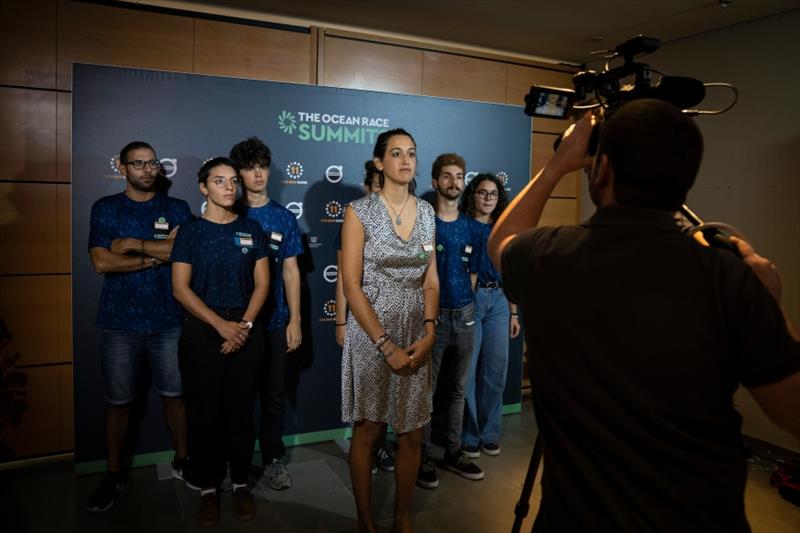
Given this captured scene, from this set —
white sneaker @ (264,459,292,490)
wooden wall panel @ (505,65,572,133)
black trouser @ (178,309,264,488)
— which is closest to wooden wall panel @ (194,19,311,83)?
wooden wall panel @ (505,65,572,133)

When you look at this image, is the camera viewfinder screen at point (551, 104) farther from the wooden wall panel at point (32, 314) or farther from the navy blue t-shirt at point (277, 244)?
the wooden wall panel at point (32, 314)

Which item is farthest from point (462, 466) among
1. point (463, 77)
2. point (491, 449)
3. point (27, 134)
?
point (27, 134)

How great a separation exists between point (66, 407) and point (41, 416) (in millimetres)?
134

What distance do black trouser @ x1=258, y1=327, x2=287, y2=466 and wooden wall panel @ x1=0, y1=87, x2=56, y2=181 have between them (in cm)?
163

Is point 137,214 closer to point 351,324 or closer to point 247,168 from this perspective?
point 247,168

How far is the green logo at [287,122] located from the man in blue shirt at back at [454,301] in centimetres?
89

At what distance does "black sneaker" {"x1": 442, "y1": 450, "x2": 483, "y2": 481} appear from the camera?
11.1 ft

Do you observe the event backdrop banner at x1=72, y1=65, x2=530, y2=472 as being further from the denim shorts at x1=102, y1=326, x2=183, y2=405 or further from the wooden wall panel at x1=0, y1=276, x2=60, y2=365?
the wooden wall panel at x1=0, y1=276, x2=60, y2=365

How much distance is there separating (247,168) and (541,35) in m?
2.67

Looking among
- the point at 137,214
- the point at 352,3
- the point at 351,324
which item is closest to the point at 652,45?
the point at 351,324

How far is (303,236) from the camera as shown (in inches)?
142

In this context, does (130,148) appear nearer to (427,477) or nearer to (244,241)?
(244,241)

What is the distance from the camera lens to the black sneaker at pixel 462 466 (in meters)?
3.40

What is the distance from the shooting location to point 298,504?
3.03 m
